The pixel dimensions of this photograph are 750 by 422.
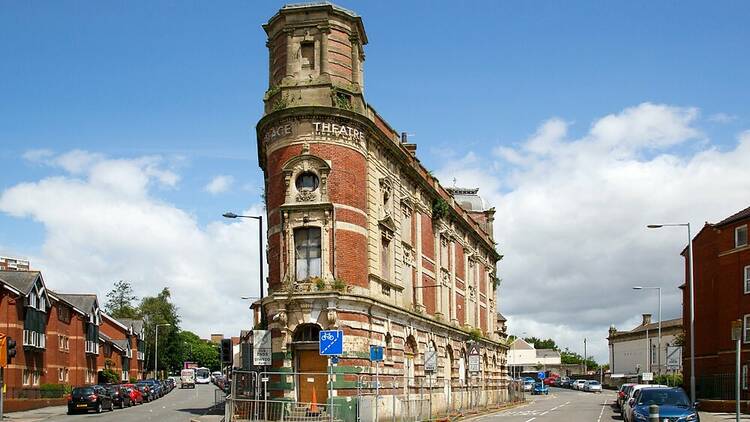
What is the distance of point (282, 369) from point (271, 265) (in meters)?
4.18

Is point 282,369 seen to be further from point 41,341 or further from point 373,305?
point 41,341

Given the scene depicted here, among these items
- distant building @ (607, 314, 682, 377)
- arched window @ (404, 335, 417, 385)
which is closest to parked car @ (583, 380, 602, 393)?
distant building @ (607, 314, 682, 377)

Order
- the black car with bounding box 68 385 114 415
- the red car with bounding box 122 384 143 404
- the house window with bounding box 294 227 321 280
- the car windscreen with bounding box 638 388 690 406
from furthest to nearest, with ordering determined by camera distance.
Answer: the red car with bounding box 122 384 143 404 < the black car with bounding box 68 385 114 415 < the house window with bounding box 294 227 321 280 < the car windscreen with bounding box 638 388 690 406

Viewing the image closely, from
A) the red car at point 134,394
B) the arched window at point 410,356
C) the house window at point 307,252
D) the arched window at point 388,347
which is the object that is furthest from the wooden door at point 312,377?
the red car at point 134,394

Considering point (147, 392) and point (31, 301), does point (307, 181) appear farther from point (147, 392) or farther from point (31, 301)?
point (147, 392)

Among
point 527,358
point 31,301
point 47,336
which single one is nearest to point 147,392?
point 47,336

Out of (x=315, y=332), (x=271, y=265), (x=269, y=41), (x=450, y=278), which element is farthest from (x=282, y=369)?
(x=450, y=278)

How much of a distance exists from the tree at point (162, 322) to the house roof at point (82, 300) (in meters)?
37.1

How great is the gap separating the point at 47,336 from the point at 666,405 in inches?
1959

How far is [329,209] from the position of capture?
32.6 metres

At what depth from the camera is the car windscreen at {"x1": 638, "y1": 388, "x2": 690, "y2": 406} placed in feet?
89.9

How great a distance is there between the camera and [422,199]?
44875 millimetres

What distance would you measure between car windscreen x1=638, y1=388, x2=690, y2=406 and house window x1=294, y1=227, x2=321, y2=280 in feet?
40.3

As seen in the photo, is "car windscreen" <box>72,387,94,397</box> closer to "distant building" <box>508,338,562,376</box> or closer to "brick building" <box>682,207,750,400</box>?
"brick building" <box>682,207,750,400</box>
